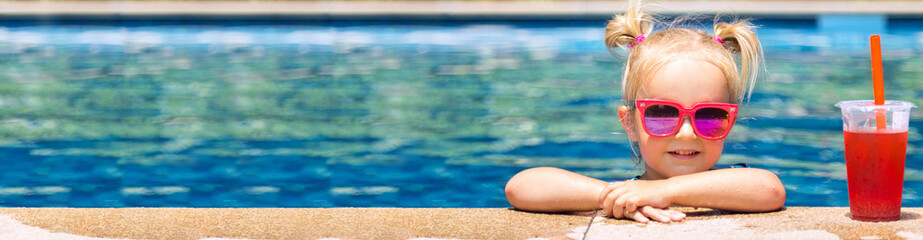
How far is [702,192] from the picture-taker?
3014mm

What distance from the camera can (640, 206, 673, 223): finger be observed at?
9.66 ft

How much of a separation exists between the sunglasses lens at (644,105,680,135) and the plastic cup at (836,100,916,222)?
0.53 m

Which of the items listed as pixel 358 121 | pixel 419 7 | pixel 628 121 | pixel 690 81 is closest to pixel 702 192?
pixel 690 81

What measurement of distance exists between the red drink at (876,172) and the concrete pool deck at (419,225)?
0.04m

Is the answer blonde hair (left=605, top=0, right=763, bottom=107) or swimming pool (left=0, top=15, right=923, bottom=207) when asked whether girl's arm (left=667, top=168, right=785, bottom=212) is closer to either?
blonde hair (left=605, top=0, right=763, bottom=107)

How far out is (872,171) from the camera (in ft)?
8.88

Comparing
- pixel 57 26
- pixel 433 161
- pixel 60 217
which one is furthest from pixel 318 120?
pixel 57 26

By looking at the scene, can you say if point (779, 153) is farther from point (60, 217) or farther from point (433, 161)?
point (60, 217)

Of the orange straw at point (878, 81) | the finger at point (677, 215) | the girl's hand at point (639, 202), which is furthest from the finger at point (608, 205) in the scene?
the orange straw at point (878, 81)

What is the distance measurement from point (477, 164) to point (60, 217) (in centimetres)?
357

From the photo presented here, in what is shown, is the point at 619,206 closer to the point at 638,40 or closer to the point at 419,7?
the point at 638,40

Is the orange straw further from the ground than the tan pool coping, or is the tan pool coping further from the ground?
the orange straw

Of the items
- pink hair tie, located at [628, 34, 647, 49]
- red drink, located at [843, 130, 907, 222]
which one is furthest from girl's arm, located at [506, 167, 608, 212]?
red drink, located at [843, 130, 907, 222]

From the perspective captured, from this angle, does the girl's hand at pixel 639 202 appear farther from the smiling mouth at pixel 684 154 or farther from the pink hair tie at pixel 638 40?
the pink hair tie at pixel 638 40
